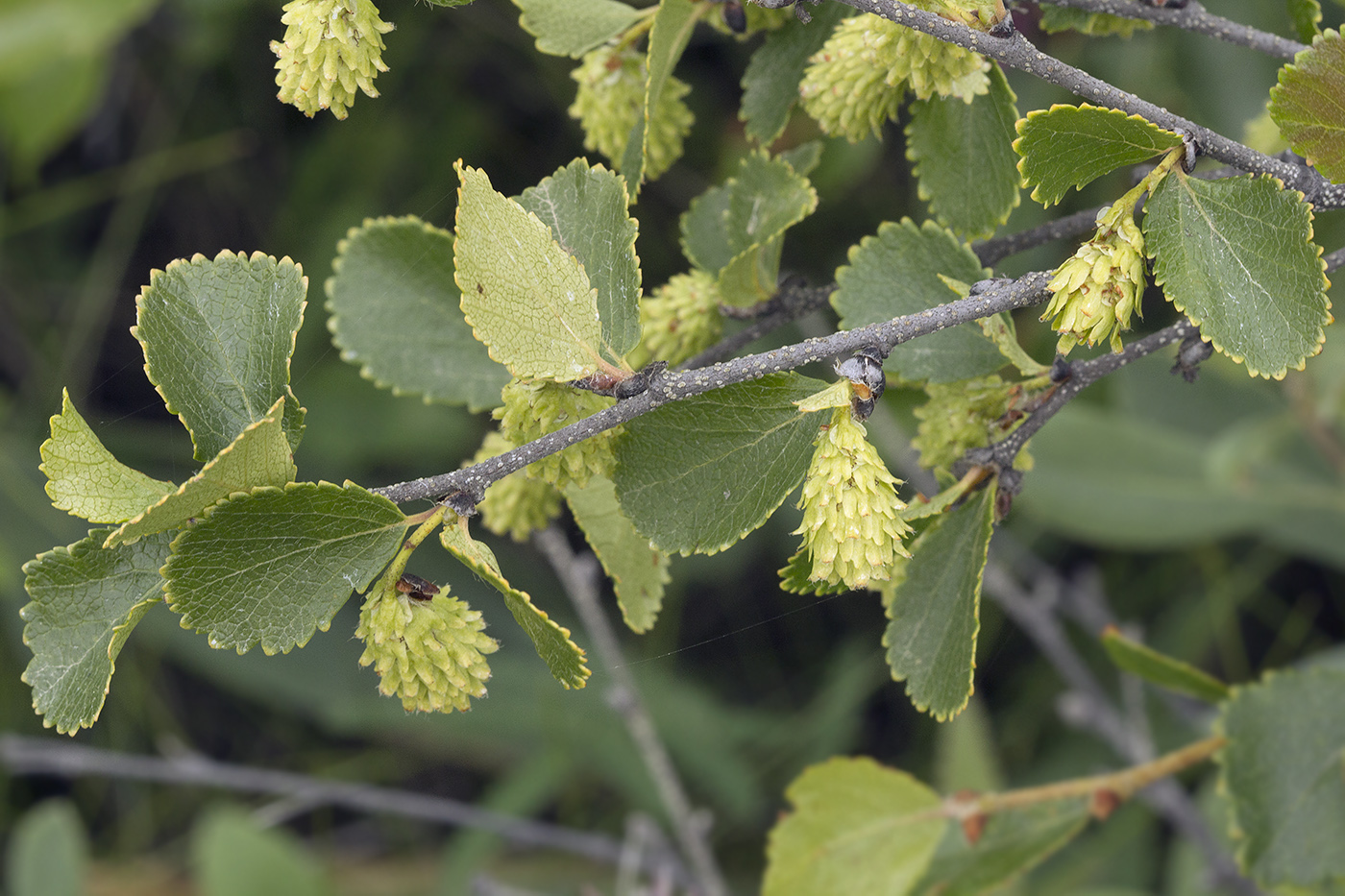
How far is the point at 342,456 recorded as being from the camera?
66.5 inches

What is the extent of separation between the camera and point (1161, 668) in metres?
0.90

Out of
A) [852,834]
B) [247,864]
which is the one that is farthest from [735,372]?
[247,864]

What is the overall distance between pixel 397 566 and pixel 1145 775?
2.38 feet

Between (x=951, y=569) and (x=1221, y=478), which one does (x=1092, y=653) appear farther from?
(x=951, y=569)

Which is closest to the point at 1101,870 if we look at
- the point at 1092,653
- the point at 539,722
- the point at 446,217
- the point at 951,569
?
the point at 1092,653

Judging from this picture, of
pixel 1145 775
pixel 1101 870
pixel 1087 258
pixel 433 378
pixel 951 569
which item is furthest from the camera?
pixel 1101 870

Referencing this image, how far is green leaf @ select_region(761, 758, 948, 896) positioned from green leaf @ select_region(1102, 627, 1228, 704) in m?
0.21

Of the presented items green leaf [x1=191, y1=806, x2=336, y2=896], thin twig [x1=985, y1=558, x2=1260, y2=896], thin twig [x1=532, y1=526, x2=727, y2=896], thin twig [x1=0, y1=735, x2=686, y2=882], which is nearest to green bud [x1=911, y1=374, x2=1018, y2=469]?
thin twig [x1=532, y1=526, x2=727, y2=896]

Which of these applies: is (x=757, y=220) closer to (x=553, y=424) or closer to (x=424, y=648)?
(x=553, y=424)

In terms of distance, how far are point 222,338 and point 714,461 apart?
28 centimetres

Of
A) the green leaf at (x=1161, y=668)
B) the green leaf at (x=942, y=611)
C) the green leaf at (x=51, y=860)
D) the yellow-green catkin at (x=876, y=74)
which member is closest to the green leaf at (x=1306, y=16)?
the yellow-green catkin at (x=876, y=74)

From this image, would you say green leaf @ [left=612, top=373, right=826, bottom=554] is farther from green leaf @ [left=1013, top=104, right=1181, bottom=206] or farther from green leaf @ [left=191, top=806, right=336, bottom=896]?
green leaf @ [left=191, top=806, right=336, bottom=896]

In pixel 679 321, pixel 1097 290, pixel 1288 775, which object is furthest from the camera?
pixel 1288 775

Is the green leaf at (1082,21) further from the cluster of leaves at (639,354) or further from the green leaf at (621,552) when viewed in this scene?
the green leaf at (621,552)
